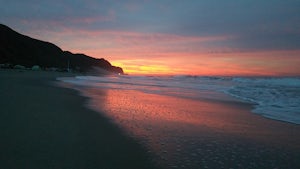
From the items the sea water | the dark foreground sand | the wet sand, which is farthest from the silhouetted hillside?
the wet sand

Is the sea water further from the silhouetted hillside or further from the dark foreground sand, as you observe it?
the silhouetted hillside

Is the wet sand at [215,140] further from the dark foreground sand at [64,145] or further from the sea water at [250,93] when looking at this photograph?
the sea water at [250,93]

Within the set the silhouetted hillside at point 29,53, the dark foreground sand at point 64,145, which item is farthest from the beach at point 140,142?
the silhouetted hillside at point 29,53

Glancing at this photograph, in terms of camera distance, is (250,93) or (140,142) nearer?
(140,142)

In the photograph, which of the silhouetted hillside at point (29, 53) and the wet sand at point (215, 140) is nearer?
the wet sand at point (215, 140)

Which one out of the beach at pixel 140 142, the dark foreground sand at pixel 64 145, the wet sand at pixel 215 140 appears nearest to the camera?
the dark foreground sand at pixel 64 145

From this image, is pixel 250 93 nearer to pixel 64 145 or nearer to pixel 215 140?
pixel 215 140

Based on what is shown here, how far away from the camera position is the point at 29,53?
110438 millimetres

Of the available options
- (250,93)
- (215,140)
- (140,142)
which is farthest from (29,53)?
(215,140)

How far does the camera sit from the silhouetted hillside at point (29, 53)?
96319mm

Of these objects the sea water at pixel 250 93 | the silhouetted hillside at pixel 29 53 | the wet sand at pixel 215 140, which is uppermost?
the silhouetted hillside at pixel 29 53

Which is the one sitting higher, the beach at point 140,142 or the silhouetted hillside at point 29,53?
the silhouetted hillside at point 29,53

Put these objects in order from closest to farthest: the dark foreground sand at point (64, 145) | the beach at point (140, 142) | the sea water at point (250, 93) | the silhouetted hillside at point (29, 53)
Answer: the dark foreground sand at point (64, 145) → the beach at point (140, 142) → the sea water at point (250, 93) → the silhouetted hillside at point (29, 53)

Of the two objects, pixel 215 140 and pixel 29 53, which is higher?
pixel 29 53
